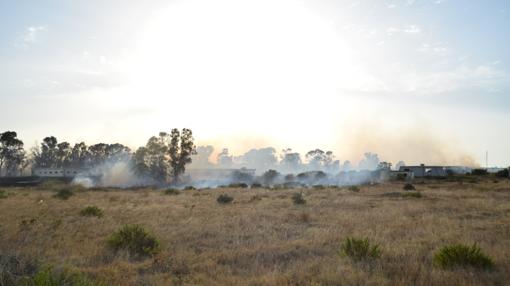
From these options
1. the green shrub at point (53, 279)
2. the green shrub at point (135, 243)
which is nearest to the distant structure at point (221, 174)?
the green shrub at point (135, 243)

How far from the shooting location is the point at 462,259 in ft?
29.2

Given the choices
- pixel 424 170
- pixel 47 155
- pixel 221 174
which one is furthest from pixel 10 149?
pixel 424 170

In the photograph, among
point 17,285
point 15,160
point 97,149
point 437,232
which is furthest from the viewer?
point 97,149

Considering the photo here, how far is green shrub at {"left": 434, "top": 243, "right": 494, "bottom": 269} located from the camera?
8.75 m

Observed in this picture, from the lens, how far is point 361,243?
10.0 m

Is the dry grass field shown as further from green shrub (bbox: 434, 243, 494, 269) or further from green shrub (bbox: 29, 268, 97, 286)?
green shrub (bbox: 29, 268, 97, 286)

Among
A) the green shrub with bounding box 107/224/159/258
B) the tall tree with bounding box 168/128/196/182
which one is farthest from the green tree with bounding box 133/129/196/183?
the green shrub with bounding box 107/224/159/258

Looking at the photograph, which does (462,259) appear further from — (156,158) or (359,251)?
(156,158)

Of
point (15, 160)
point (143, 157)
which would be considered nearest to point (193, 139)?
point (143, 157)

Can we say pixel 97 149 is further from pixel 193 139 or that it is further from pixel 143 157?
pixel 193 139

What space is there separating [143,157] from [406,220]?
93.2 m

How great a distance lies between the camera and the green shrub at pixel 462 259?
8.75m

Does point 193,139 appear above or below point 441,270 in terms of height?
above

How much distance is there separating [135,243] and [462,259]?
8424 mm
